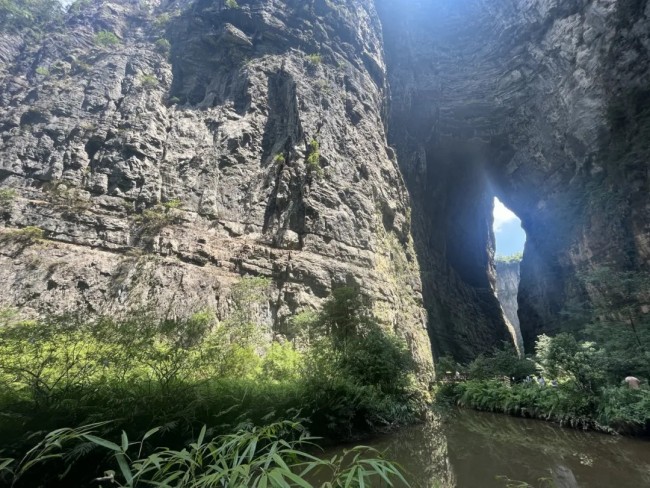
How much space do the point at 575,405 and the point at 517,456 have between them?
4836 millimetres

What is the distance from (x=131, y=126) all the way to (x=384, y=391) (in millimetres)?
16943

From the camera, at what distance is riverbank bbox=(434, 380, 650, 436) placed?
8102mm

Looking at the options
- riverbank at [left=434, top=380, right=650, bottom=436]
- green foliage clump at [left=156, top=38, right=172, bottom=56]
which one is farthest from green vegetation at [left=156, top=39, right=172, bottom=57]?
riverbank at [left=434, top=380, right=650, bottom=436]

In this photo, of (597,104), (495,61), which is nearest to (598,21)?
(597,104)

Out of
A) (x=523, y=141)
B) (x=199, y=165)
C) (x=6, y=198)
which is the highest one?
(x=523, y=141)

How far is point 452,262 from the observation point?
123 ft

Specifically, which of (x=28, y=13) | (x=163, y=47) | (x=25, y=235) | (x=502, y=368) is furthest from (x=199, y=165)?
(x=502, y=368)

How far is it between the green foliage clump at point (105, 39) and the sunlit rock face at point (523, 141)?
21545mm

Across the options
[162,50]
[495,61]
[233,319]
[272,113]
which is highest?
[495,61]

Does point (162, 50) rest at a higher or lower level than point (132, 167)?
higher

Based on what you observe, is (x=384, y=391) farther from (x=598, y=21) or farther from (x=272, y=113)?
(x=598, y=21)

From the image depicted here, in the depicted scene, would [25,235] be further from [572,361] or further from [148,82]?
[572,361]

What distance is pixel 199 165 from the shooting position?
700 inches

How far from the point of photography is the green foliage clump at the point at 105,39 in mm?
22109
